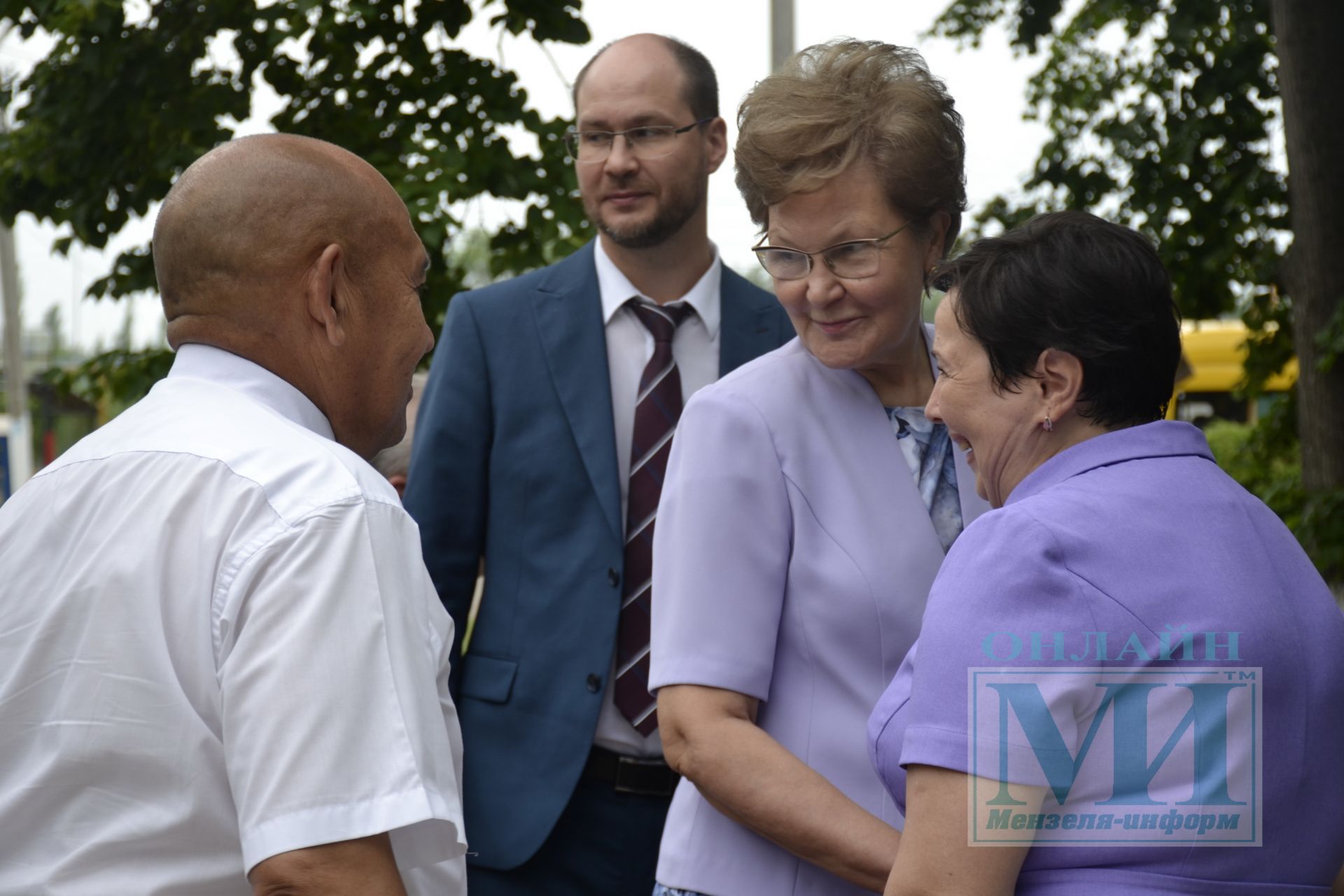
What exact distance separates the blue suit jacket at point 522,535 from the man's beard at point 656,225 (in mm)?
203

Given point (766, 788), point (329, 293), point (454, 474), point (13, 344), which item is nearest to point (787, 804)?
point (766, 788)

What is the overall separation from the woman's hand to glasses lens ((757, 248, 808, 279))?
0.67 metres

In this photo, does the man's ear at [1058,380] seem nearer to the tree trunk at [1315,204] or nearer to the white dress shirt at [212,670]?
the white dress shirt at [212,670]

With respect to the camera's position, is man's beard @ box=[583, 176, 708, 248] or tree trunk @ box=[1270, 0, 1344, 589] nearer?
man's beard @ box=[583, 176, 708, 248]

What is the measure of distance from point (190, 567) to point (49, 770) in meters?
0.26

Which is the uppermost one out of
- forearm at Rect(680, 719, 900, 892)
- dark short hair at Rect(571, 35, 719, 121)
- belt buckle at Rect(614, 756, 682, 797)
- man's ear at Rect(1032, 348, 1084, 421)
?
dark short hair at Rect(571, 35, 719, 121)

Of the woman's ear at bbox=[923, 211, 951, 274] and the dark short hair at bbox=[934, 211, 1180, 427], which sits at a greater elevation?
the woman's ear at bbox=[923, 211, 951, 274]

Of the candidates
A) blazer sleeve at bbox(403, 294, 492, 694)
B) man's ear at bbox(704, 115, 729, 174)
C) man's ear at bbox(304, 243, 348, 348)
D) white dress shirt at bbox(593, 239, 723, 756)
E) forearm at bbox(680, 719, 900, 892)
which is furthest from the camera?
man's ear at bbox(704, 115, 729, 174)

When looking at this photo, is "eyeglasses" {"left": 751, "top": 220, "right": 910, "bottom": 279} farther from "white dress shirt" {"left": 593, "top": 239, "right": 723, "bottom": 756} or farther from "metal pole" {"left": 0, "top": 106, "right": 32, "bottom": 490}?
"metal pole" {"left": 0, "top": 106, "right": 32, "bottom": 490}

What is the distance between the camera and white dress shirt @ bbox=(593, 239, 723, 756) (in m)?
3.06

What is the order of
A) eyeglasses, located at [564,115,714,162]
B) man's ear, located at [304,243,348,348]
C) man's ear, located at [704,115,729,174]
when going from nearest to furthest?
man's ear, located at [304,243,348,348], eyeglasses, located at [564,115,714,162], man's ear, located at [704,115,729,174]

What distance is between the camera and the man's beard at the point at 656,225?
127 inches

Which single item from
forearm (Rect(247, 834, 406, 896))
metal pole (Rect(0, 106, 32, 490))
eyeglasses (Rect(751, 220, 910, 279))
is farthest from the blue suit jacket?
metal pole (Rect(0, 106, 32, 490))

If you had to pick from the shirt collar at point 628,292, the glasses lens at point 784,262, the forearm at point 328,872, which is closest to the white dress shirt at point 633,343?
the shirt collar at point 628,292
